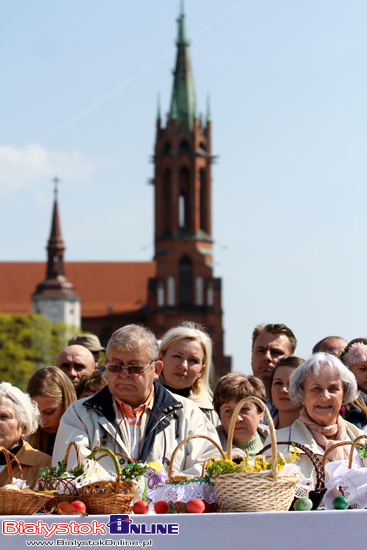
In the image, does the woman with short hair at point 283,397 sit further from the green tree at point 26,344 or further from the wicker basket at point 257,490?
the green tree at point 26,344

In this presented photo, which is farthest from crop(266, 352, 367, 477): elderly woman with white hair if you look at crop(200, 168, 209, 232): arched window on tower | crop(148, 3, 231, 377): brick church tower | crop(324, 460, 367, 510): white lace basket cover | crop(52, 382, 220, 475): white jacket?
crop(200, 168, 209, 232): arched window on tower

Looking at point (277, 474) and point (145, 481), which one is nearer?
Result: point (277, 474)

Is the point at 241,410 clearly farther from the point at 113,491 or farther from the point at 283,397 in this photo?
the point at 113,491

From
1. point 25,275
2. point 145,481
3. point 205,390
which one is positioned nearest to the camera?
point 145,481

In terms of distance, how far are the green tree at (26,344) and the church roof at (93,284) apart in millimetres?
13056

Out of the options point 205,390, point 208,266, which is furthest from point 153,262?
point 205,390

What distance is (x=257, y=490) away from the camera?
3.27m

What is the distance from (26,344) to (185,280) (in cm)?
1402

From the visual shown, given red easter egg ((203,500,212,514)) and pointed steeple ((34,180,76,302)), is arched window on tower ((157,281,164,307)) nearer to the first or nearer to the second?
pointed steeple ((34,180,76,302))

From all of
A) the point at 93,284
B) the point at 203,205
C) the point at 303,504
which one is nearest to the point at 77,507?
the point at 303,504

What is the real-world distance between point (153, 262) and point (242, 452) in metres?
71.5

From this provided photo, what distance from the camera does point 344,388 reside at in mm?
4559

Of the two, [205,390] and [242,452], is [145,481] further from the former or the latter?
[205,390]

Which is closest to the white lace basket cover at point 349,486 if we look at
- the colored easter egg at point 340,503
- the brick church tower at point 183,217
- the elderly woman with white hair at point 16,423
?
the colored easter egg at point 340,503
